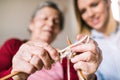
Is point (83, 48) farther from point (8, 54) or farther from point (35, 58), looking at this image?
point (8, 54)

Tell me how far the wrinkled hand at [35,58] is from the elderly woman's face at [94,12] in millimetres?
531

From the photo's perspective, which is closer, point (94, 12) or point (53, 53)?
point (53, 53)

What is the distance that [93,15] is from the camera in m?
0.93

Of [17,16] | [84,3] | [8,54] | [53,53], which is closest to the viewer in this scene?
[53,53]

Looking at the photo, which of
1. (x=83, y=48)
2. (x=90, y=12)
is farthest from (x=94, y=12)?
(x=83, y=48)

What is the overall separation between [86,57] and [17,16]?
83cm

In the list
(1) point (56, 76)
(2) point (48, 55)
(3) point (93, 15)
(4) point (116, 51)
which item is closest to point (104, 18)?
(3) point (93, 15)

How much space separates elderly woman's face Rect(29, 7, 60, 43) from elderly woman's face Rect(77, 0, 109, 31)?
0.13 m

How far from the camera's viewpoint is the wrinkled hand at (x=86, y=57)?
16.0 inches

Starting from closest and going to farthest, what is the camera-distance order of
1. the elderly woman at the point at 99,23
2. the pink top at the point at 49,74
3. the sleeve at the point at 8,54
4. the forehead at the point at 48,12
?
the pink top at the point at 49,74, the sleeve at the point at 8,54, the elderly woman at the point at 99,23, the forehead at the point at 48,12

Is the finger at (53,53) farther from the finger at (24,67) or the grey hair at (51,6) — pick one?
the grey hair at (51,6)

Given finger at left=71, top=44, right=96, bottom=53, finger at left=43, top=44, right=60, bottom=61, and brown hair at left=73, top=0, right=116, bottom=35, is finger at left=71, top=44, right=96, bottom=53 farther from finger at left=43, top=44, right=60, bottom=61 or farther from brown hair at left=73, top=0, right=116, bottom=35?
brown hair at left=73, top=0, right=116, bottom=35

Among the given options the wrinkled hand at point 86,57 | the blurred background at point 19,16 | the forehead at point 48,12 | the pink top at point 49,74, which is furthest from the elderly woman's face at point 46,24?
the wrinkled hand at point 86,57

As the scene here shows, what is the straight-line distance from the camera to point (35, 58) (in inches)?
15.1
